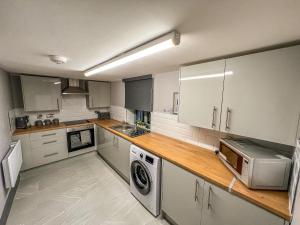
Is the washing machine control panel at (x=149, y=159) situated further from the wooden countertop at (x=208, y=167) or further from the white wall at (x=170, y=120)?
the white wall at (x=170, y=120)

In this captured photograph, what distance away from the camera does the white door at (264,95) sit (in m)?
0.99

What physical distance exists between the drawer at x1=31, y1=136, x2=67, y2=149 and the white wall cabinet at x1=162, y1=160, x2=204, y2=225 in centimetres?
257

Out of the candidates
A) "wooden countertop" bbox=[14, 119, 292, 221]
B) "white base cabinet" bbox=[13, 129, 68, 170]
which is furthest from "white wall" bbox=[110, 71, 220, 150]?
"white base cabinet" bbox=[13, 129, 68, 170]

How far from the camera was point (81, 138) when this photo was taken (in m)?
3.29

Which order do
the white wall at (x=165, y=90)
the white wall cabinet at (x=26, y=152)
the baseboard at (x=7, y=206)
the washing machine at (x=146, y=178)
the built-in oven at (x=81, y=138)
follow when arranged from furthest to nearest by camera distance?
the built-in oven at (x=81, y=138)
the white wall cabinet at (x=26, y=152)
the white wall at (x=165, y=90)
the washing machine at (x=146, y=178)
the baseboard at (x=7, y=206)

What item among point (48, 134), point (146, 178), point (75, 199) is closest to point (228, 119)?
point (146, 178)

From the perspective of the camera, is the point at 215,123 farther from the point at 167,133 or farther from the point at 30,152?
the point at 30,152

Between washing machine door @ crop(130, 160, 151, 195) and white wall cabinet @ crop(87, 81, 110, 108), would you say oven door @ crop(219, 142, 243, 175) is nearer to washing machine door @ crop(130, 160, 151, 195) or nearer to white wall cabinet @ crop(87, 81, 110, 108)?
washing machine door @ crop(130, 160, 151, 195)

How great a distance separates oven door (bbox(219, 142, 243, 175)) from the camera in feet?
3.78

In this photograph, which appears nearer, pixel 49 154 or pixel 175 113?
pixel 175 113

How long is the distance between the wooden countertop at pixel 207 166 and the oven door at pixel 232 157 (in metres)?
0.09

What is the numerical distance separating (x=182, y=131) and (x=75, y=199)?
6.48 feet

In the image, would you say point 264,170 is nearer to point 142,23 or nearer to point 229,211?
point 229,211

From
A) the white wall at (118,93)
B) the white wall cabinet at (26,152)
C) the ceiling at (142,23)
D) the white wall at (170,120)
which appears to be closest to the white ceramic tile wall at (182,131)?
the white wall at (170,120)
